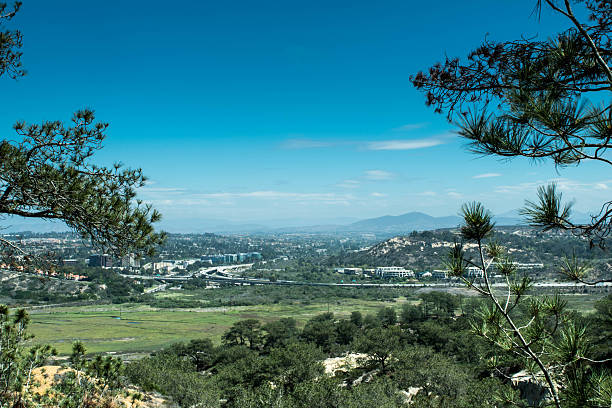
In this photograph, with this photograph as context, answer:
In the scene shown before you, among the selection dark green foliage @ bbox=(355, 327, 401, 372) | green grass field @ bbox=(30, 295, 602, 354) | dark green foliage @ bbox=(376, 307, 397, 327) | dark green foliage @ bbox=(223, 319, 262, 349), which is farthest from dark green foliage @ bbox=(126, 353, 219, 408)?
dark green foliage @ bbox=(376, 307, 397, 327)

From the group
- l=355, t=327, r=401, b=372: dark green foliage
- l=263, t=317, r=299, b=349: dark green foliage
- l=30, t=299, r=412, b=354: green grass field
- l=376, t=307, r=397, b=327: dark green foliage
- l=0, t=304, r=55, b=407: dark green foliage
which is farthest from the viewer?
l=376, t=307, r=397, b=327: dark green foliage

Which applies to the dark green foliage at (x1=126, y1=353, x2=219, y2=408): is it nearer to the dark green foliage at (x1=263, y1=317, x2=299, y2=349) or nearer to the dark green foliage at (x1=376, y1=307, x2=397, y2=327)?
the dark green foliage at (x1=263, y1=317, x2=299, y2=349)

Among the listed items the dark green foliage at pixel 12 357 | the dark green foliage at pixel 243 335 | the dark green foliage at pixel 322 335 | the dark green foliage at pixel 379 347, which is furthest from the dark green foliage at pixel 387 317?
the dark green foliage at pixel 12 357

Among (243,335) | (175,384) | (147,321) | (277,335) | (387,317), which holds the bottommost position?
(147,321)

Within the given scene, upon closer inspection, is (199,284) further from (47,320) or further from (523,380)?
(523,380)

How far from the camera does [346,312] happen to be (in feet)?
162

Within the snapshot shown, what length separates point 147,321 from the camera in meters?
46.7

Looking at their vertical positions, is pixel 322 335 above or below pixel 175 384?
below

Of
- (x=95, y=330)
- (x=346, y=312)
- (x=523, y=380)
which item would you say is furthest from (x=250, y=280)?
(x=523, y=380)

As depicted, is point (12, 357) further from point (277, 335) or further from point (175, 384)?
point (277, 335)

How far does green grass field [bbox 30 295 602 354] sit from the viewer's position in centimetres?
3538

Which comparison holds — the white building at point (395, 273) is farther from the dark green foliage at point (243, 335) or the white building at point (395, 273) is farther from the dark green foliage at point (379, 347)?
the dark green foliage at point (379, 347)

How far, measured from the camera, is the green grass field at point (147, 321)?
35.4m

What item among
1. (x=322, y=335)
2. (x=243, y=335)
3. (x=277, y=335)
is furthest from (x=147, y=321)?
(x=322, y=335)
